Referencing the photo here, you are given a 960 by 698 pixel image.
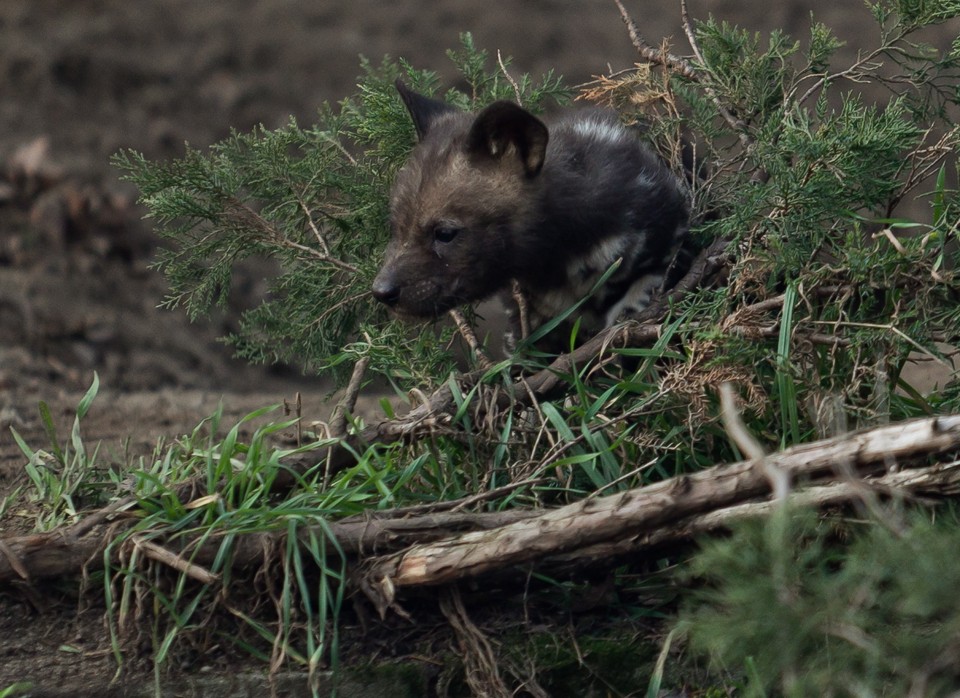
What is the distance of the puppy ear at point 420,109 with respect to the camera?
4.10 meters

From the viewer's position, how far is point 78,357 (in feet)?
20.2

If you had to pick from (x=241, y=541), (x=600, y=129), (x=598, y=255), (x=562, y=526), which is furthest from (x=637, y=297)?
(x=241, y=541)

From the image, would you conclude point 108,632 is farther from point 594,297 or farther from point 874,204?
point 874,204

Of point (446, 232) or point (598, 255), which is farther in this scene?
point (598, 255)

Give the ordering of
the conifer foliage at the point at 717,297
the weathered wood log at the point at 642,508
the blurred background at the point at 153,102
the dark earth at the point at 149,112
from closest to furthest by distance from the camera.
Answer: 1. the weathered wood log at the point at 642,508
2. the conifer foliage at the point at 717,297
3. the dark earth at the point at 149,112
4. the blurred background at the point at 153,102

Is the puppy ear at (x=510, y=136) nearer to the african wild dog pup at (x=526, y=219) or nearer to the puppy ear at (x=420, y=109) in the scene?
the african wild dog pup at (x=526, y=219)

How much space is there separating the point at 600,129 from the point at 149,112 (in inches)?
155

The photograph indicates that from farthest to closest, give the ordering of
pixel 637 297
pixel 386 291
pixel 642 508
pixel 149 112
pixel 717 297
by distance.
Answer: pixel 149 112 → pixel 637 297 → pixel 386 291 → pixel 717 297 → pixel 642 508

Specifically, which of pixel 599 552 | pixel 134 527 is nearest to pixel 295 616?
pixel 134 527

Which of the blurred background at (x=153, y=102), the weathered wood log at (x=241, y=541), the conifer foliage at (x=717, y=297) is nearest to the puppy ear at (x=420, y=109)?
the conifer foliage at (x=717, y=297)

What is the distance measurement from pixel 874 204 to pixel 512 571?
4.97ft

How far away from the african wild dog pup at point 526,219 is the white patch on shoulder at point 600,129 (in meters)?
0.04

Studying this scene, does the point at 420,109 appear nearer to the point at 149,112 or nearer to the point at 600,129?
the point at 600,129

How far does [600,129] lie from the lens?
4.31m
